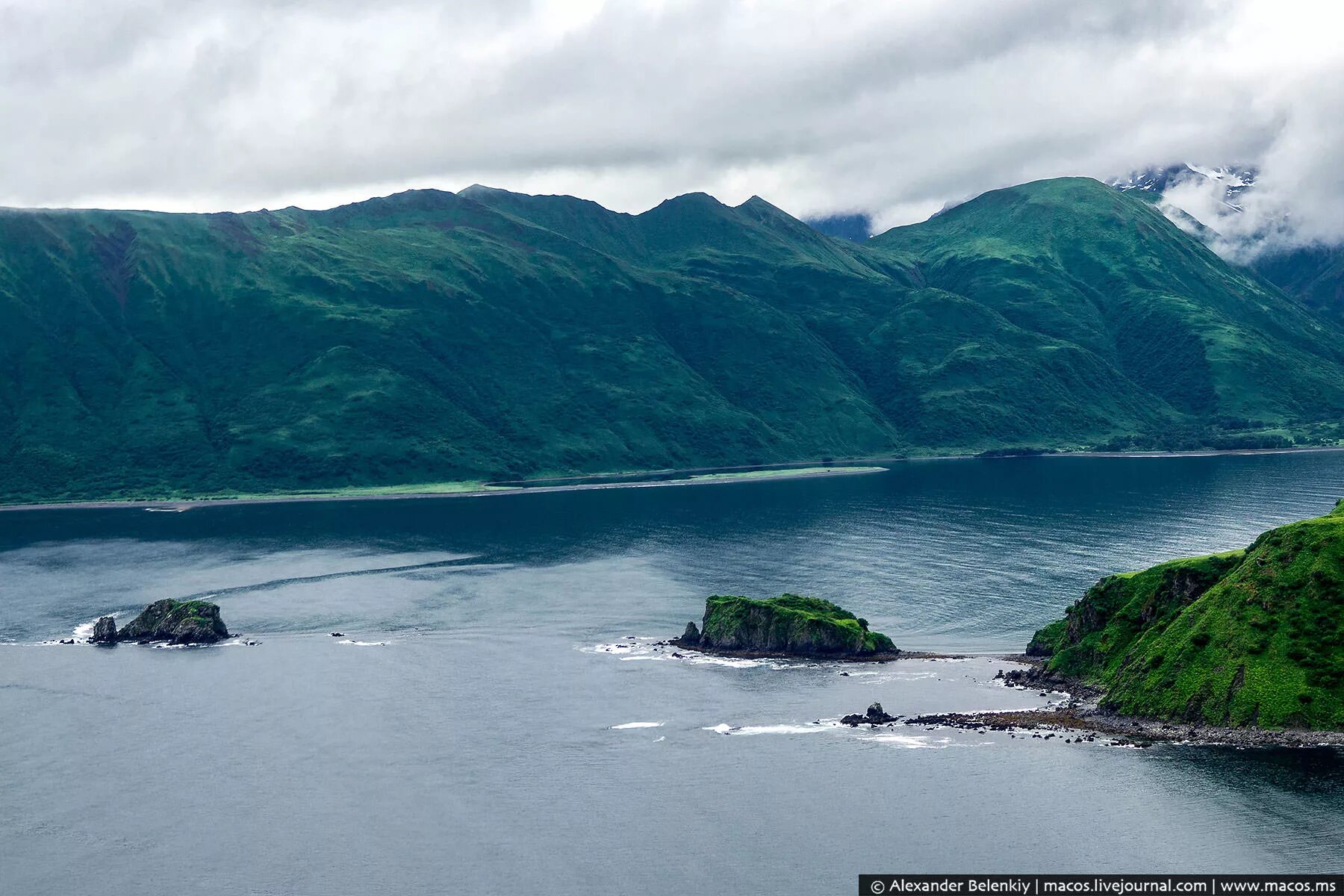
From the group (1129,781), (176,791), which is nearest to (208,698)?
(176,791)

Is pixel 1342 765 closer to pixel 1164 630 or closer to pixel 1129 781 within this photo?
pixel 1129 781

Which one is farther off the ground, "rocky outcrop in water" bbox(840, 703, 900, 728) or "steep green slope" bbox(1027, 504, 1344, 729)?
"steep green slope" bbox(1027, 504, 1344, 729)

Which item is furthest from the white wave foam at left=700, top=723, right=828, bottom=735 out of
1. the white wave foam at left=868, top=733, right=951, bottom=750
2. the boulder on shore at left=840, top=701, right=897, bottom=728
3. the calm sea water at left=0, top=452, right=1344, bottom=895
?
the white wave foam at left=868, top=733, right=951, bottom=750

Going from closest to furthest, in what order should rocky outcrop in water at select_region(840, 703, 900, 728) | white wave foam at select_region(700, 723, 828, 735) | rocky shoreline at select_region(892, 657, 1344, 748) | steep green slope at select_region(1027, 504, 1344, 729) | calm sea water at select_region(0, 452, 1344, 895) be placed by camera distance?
calm sea water at select_region(0, 452, 1344, 895), rocky shoreline at select_region(892, 657, 1344, 748), steep green slope at select_region(1027, 504, 1344, 729), white wave foam at select_region(700, 723, 828, 735), rocky outcrop in water at select_region(840, 703, 900, 728)

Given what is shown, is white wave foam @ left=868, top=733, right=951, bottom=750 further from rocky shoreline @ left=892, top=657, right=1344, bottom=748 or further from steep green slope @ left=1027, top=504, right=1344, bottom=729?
steep green slope @ left=1027, top=504, right=1344, bottom=729

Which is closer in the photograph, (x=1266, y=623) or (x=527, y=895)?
(x=527, y=895)

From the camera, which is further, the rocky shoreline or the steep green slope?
the steep green slope

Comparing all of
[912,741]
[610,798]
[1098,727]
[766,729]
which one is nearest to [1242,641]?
[1098,727]

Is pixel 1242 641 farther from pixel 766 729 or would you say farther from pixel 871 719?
pixel 766 729
